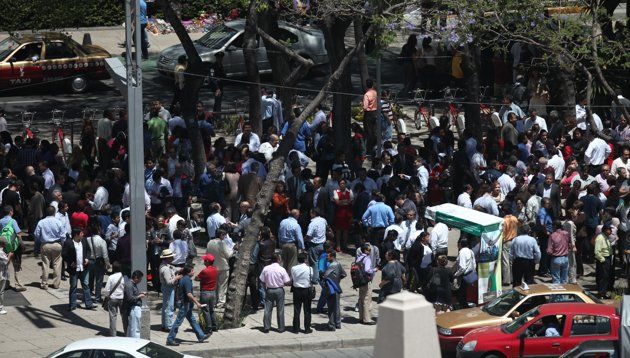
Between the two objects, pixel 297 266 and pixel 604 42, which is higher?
pixel 604 42

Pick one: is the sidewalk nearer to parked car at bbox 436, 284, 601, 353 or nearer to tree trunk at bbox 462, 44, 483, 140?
parked car at bbox 436, 284, 601, 353

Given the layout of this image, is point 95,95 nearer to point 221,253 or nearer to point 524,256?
point 221,253

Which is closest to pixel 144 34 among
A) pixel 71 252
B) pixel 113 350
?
pixel 71 252

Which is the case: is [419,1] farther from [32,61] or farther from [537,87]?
[32,61]

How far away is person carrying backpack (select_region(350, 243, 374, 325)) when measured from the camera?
21562 mm

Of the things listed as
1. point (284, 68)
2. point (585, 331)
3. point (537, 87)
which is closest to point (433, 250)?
point (585, 331)

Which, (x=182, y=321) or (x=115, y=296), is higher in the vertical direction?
(x=115, y=296)

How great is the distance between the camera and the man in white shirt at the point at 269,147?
89.3 feet

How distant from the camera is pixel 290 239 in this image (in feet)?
75.8

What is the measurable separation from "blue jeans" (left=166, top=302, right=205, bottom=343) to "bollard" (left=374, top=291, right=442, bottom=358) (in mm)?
10511

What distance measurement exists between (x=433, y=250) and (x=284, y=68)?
359 inches

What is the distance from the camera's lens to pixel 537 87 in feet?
107

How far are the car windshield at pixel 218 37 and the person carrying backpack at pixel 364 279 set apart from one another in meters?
15.0

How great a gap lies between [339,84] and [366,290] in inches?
329
